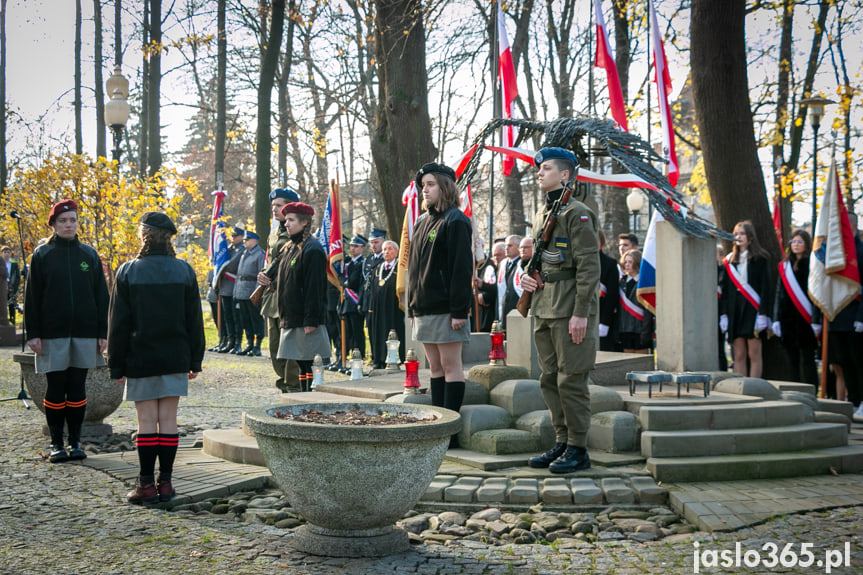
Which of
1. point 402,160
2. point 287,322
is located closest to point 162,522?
point 287,322

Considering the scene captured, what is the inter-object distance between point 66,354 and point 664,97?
7.94m

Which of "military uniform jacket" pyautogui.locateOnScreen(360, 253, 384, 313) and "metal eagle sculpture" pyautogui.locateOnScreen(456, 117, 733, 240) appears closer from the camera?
"metal eagle sculpture" pyautogui.locateOnScreen(456, 117, 733, 240)

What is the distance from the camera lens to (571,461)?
6156 mm

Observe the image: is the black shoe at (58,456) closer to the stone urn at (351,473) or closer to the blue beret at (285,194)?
the stone urn at (351,473)

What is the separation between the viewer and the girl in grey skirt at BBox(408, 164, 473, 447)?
668 cm

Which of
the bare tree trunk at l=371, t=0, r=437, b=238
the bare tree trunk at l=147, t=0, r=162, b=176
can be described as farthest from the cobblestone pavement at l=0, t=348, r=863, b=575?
the bare tree trunk at l=147, t=0, r=162, b=176

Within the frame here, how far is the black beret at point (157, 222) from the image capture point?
602 cm

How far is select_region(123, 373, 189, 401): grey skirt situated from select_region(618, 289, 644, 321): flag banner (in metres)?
6.95

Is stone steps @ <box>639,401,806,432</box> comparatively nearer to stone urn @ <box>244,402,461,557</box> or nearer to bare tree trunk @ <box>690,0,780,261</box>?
stone urn @ <box>244,402,461,557</box>

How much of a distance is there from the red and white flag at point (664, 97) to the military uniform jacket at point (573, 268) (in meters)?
4.05

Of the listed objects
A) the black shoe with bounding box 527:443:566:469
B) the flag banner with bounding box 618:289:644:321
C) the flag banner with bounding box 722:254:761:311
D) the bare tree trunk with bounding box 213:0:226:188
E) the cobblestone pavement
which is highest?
the bare tree trunk with bounding box 213:0:226:188

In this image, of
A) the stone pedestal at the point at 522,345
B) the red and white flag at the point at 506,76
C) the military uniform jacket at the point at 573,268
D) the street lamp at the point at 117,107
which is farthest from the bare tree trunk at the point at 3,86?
the military uniform jacket at the point at 573,268

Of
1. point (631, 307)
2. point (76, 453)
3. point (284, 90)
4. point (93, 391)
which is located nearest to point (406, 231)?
point (631, 307)

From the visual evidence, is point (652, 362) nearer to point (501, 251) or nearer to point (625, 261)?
point (625, 261)
